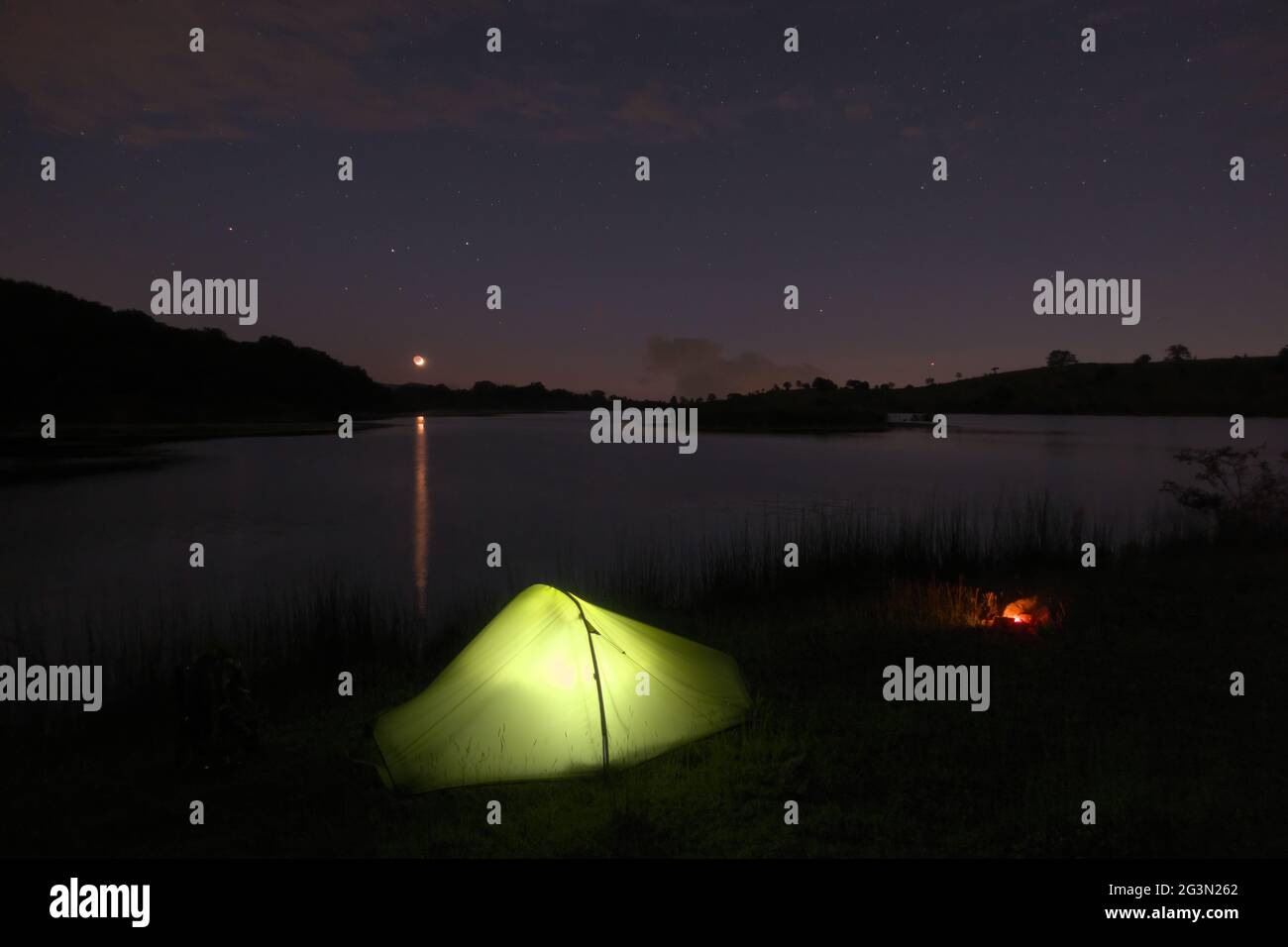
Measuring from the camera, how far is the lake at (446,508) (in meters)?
18.7

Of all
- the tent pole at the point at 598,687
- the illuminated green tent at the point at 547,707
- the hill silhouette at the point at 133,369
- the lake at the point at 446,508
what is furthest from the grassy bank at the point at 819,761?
the hill silhouette at the point at 133,369

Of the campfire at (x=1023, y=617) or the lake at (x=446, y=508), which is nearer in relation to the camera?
the campfire at (x=1023, y=617)

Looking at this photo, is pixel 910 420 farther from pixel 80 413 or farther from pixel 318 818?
pixel 318 818

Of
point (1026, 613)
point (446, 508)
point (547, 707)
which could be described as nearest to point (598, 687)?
point (547, 707)

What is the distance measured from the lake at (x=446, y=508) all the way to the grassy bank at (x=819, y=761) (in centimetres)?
547

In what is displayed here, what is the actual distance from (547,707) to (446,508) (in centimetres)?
2731

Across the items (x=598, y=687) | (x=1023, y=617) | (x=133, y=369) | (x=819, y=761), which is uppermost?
(x=133, y=369)

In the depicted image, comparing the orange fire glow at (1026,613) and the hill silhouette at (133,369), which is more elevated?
the hill silhouette at (133,369)

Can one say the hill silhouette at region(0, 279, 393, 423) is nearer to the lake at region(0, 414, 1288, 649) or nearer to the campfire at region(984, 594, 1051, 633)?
the lake at region(0, 414, 1288, 649)

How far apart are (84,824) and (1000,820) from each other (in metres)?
6.57

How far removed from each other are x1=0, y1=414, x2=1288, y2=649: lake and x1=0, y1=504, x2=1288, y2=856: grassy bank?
547 cm

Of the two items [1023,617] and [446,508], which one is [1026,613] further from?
[446,508]

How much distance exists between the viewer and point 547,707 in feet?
21.0

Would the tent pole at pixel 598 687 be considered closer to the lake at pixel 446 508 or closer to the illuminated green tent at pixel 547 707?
the illuminated green tent at pixel 547 707
